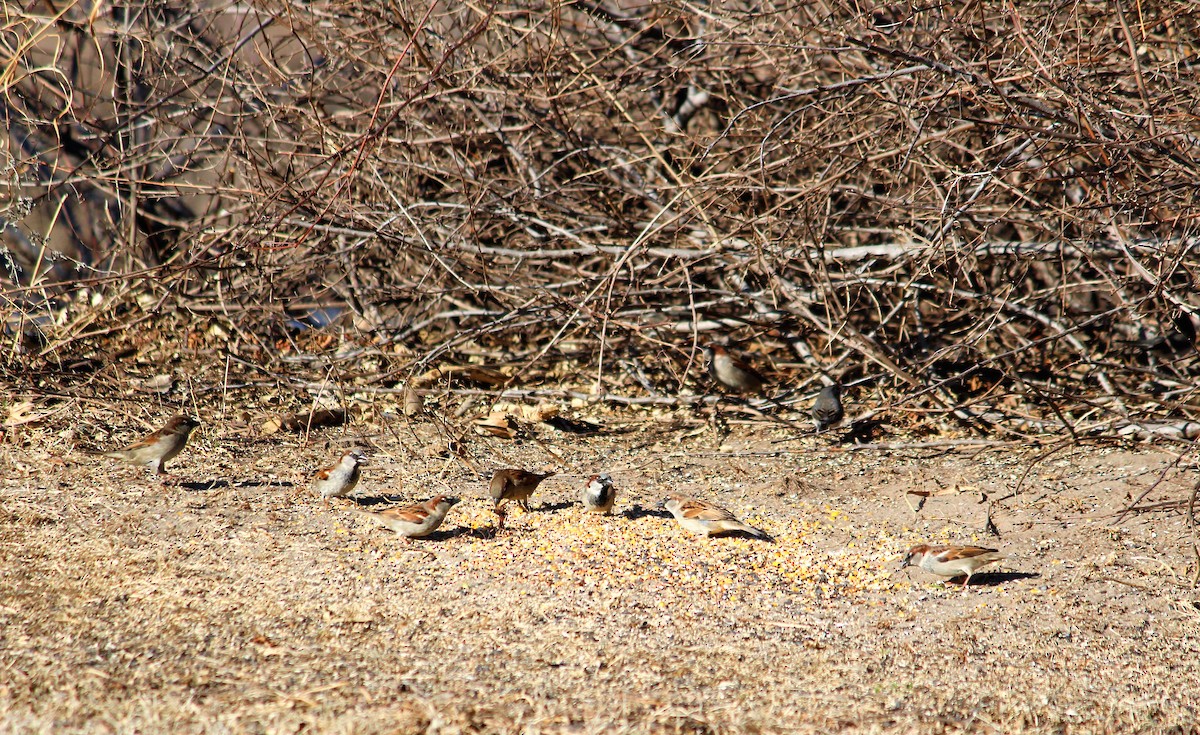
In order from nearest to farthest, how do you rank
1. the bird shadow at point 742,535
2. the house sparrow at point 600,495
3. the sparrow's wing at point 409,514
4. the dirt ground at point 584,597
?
1. the dirt ground at point 584,597
2. the sparrow's wing at point 409,514
3. the bird shadow at point 742,535
4. the house sparrow at point 600,495

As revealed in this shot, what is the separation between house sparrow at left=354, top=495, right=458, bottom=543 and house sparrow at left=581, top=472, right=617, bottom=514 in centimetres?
85

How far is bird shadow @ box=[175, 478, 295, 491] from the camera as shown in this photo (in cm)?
629

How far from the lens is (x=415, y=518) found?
5.59m

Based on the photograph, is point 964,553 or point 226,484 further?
point 226,484

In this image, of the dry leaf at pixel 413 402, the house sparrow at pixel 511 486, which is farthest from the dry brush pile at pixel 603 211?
the house sparrow at pixel 511 486

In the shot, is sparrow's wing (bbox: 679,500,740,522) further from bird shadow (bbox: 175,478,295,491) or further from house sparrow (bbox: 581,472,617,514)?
bird shadow (bbox: 175,478,295,491)

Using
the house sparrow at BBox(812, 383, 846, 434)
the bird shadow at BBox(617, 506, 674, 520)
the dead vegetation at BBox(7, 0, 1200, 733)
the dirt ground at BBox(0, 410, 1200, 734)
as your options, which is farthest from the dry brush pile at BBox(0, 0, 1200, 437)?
the bird shadow at BBox(617, 506, 674, 520)

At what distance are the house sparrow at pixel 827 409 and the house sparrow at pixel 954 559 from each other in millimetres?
2164

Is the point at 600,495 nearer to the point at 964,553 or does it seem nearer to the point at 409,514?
the point at 409,514

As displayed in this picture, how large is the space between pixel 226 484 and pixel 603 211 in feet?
12.6

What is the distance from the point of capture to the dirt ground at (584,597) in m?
3.77

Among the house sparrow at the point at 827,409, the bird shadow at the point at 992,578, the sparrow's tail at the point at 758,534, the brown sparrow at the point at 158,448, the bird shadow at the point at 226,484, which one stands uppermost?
the brown sparrow at the point at 158,448

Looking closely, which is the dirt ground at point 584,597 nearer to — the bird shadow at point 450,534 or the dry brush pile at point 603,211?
the bird shadow at point 450,534

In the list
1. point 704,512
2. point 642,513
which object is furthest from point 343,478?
point 704,512
